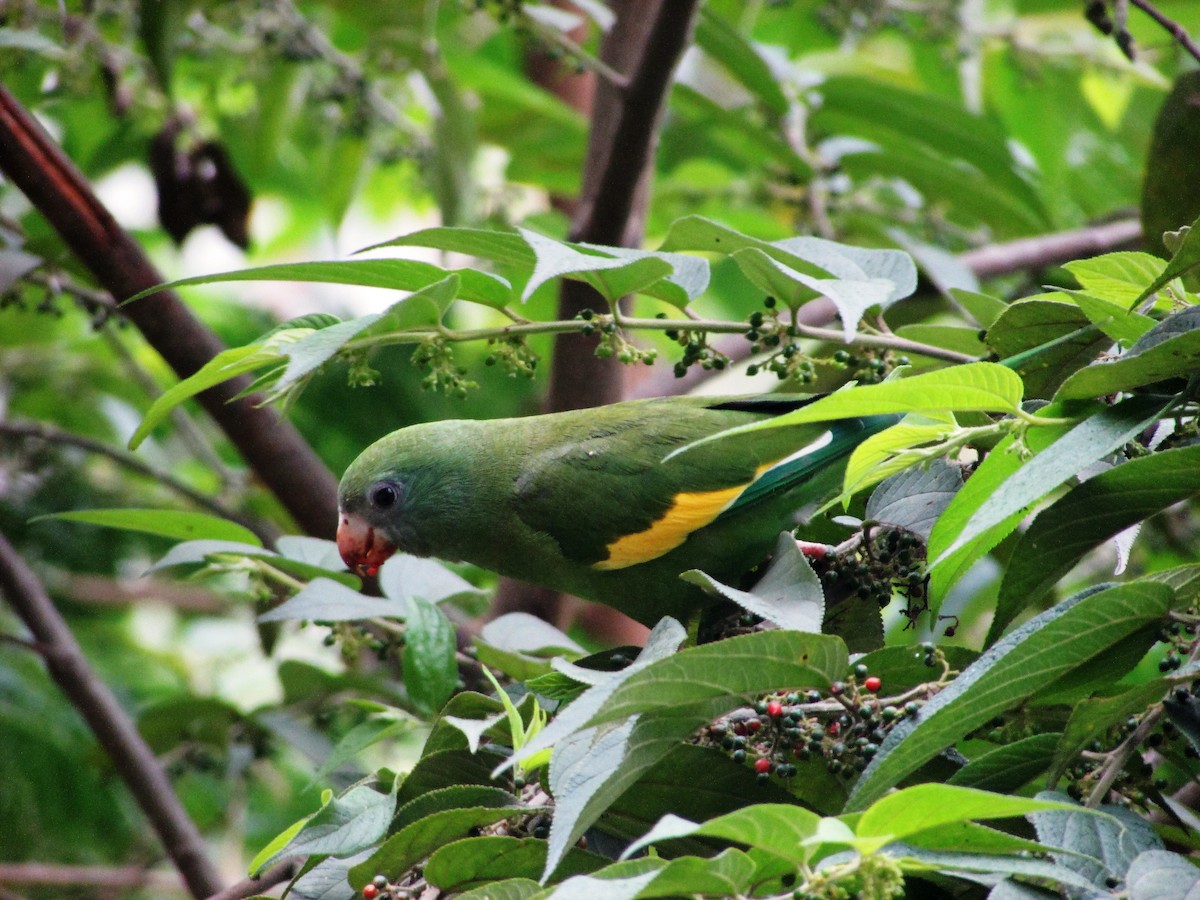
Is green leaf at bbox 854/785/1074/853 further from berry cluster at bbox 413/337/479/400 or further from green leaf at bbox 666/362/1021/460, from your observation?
berry cluster at bbox 413/337/479/400

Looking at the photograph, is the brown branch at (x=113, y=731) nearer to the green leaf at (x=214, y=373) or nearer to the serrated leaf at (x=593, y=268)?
the green leaf at (x=214, y=373)

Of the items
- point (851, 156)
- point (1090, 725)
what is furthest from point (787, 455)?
point (851, 156)

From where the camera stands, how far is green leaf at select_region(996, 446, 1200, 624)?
1.27 metres

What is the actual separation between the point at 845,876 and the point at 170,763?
2.51m

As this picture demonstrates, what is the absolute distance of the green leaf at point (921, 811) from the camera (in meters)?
0.96

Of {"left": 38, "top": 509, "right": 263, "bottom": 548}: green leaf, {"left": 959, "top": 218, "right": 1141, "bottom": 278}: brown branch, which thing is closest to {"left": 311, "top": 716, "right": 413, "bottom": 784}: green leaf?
{"left": 38, "top": 509, "right": 263, "bottom": 548}: green leaf

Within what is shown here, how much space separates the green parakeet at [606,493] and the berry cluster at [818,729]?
752mm

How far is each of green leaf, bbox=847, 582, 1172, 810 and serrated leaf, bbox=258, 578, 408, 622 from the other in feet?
3.42

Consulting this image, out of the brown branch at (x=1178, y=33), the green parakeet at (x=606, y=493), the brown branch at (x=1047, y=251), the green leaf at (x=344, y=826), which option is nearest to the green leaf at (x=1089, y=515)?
the green parakeet at (x=606, y=493)

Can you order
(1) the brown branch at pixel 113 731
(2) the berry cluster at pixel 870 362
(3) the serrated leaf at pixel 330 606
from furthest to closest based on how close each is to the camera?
1. (1) the brown branch at pixel 113 731
2. (3) the serrated leaf at pixel 330 606
3. (2) the berry cluster at pixel 870 362

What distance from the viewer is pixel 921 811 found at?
98 centimetres

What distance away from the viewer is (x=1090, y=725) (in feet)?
3.84

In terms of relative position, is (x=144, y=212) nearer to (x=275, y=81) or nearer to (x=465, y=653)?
(x=275, y=81)

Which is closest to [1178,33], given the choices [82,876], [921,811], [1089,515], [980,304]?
[980,304]
